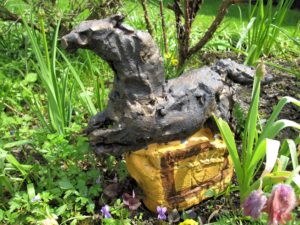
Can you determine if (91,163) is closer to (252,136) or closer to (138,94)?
(138,94)

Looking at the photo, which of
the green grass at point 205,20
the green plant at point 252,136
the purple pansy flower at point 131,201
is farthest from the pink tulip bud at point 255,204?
the green grass at point 205,20

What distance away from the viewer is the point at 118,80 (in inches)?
63.4

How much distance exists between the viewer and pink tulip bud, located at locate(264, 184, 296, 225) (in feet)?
4.01

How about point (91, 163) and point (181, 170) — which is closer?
point (181, 170)

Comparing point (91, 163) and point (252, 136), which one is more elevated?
point (252, 136)

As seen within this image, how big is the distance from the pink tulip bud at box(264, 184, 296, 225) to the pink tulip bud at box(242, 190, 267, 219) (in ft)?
0.08

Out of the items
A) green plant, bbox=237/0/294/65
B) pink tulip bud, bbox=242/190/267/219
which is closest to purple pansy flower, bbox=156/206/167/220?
pink tulip bud, bbox=242/190/267/219

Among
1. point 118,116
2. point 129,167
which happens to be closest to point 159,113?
point 118,116

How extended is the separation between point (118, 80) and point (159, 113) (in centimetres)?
20

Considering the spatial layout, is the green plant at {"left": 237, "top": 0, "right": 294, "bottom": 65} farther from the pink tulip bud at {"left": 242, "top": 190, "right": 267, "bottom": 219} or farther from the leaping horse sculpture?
the pink tulip bud at {"left": 242, "top": 190, "right": 267, "bottom": 219}

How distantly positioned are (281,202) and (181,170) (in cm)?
56

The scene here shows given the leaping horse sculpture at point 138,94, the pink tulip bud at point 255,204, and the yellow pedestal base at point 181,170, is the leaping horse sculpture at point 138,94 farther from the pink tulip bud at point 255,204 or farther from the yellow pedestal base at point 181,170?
the pink tulip bud at point 255,204

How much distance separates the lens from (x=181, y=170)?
1734 mm

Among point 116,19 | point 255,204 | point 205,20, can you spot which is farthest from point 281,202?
point 205,20
